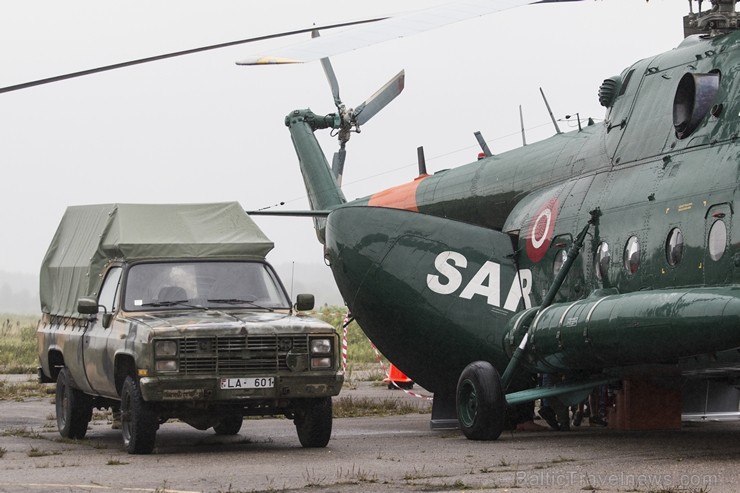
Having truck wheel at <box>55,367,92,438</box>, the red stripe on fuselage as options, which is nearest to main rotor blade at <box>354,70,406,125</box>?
the red stripe on fuselage

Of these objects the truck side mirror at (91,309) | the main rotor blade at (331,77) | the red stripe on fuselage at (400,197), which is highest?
the main rotor blade at (331,77)

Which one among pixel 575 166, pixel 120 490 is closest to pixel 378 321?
Result: pixel 575 166

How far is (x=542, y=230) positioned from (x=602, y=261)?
134 cm

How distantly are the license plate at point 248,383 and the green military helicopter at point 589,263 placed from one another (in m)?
2.31

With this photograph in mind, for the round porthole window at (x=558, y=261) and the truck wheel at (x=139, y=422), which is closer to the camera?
the truck wheel at (x=139, y=422)

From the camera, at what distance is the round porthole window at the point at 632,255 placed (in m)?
12.6

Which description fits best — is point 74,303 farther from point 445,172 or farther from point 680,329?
point 680,329

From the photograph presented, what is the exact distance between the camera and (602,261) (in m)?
13.2

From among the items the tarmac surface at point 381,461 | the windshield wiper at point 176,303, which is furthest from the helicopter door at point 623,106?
the windshield wiper at point 176,303

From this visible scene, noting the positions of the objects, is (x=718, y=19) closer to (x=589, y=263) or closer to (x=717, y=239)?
(x=717, y=239)

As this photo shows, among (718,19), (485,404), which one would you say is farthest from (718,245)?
(485,404)

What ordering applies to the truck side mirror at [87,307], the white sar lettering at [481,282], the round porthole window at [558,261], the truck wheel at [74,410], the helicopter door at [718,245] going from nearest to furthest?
the helicopter door at [718,245], the truck side mirror at [87,307], the round porthole window at [558,261], the truck wheel at [74,410], the white sar lettering at [481,282]

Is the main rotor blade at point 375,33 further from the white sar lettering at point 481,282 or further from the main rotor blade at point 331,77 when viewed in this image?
the main rotor blade at point 331,77

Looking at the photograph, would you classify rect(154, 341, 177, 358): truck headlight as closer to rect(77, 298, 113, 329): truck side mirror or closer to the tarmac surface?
the tarmac surface
